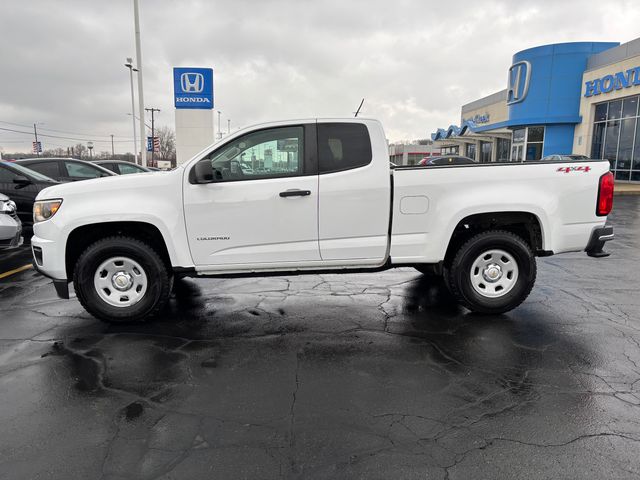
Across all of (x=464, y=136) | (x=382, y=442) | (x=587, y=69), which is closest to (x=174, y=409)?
(x=382, y=442)

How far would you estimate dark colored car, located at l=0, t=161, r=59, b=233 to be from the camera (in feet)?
29.9

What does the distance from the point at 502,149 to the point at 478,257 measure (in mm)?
43554

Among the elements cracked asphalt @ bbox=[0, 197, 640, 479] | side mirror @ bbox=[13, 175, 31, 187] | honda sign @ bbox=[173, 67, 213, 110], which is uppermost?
honda sign @ bbox=[173, 67, 213, 110]

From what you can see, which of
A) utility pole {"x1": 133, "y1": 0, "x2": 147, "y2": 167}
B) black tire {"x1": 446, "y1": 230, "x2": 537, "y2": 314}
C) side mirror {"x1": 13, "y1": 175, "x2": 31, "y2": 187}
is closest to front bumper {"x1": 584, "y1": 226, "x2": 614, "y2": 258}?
black tire {"x1": 446, "y1": 230, "x2": 537, "y2": 314}

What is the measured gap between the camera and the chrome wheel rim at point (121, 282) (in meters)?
4.64

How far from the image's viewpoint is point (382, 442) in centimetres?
271

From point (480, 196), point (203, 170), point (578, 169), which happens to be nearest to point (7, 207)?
point (203, 170)

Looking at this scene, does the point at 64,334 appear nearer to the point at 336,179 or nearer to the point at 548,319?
the point at 336,179

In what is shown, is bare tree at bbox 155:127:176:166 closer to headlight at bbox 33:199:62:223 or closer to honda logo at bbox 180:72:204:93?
honda logo at bbox 180:72:204:93

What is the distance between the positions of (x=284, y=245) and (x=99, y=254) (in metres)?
1.86

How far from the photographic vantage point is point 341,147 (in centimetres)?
469

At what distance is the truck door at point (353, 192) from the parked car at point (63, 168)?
7.71 meters

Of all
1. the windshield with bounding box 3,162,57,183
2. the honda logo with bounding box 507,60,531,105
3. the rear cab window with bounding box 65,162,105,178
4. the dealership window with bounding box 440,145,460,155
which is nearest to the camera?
the windshield with bounding box 3,162,57,183

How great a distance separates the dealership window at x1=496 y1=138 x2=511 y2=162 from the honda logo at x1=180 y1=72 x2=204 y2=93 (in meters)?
30.2
